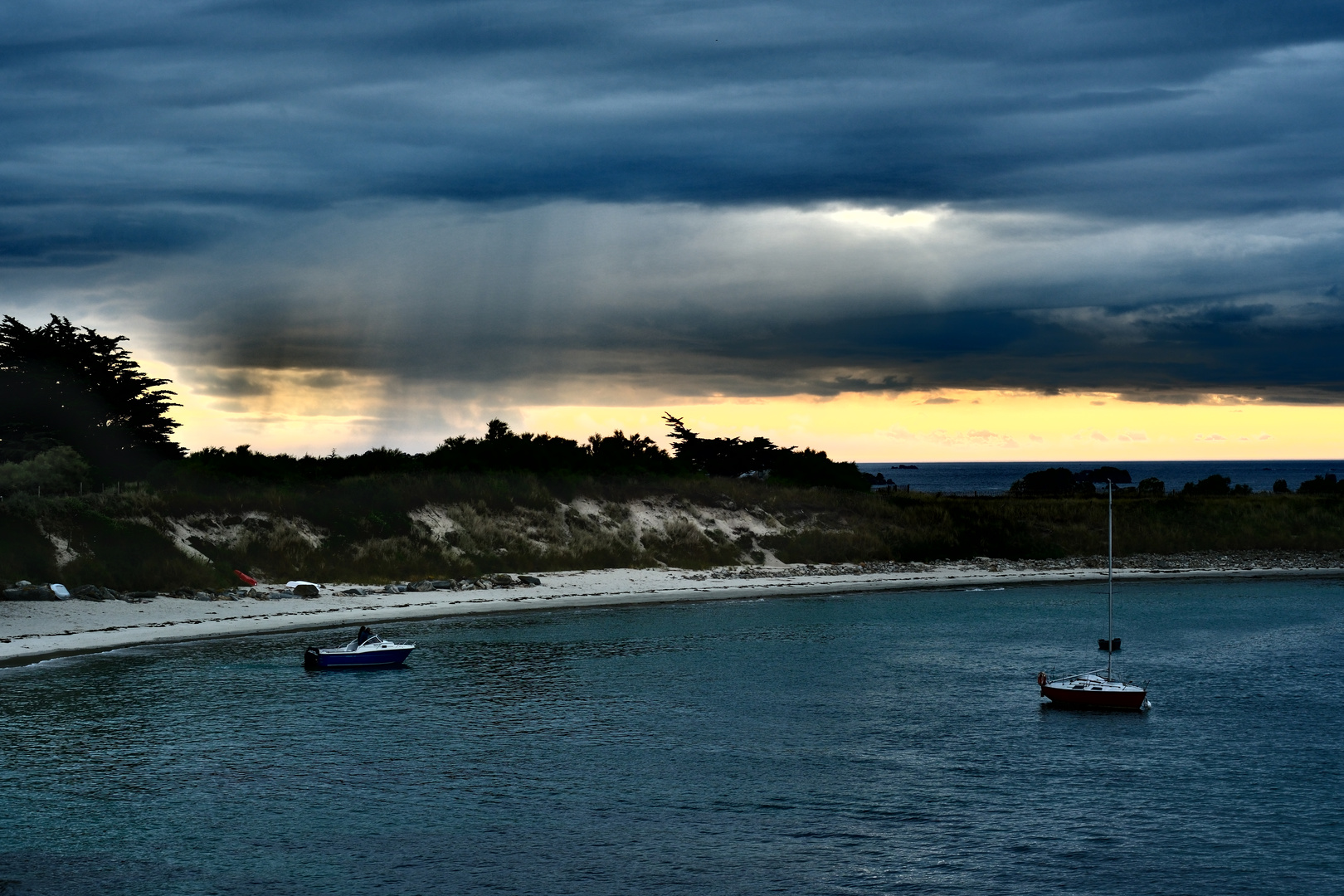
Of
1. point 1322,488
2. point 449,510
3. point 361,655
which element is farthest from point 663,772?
point 1322,488

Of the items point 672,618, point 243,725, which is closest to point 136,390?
point 672,618

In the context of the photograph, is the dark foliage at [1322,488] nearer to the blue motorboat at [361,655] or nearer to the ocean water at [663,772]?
the ocean water at [663,772]

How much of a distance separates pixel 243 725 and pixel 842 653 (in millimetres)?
27561

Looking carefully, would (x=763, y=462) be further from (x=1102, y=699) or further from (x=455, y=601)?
(x=1102, y=699)

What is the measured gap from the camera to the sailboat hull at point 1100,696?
39.9 meters

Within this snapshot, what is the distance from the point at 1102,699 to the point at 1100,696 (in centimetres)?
11

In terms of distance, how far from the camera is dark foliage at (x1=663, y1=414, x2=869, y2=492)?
11391cm

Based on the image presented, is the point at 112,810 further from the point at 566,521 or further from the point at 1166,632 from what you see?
the point at 566,521

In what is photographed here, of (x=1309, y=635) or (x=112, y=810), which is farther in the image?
(x=1309, y=635)

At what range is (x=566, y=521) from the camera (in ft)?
293

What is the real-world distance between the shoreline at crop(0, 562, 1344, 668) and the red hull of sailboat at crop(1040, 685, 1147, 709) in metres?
34.7

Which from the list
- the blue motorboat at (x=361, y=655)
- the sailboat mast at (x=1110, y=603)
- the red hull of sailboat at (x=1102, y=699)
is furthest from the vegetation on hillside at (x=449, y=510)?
the red hull of sailboat at (x=1102, y=699)

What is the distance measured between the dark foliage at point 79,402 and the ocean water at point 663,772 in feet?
116

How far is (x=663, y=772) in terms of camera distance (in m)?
30.5
